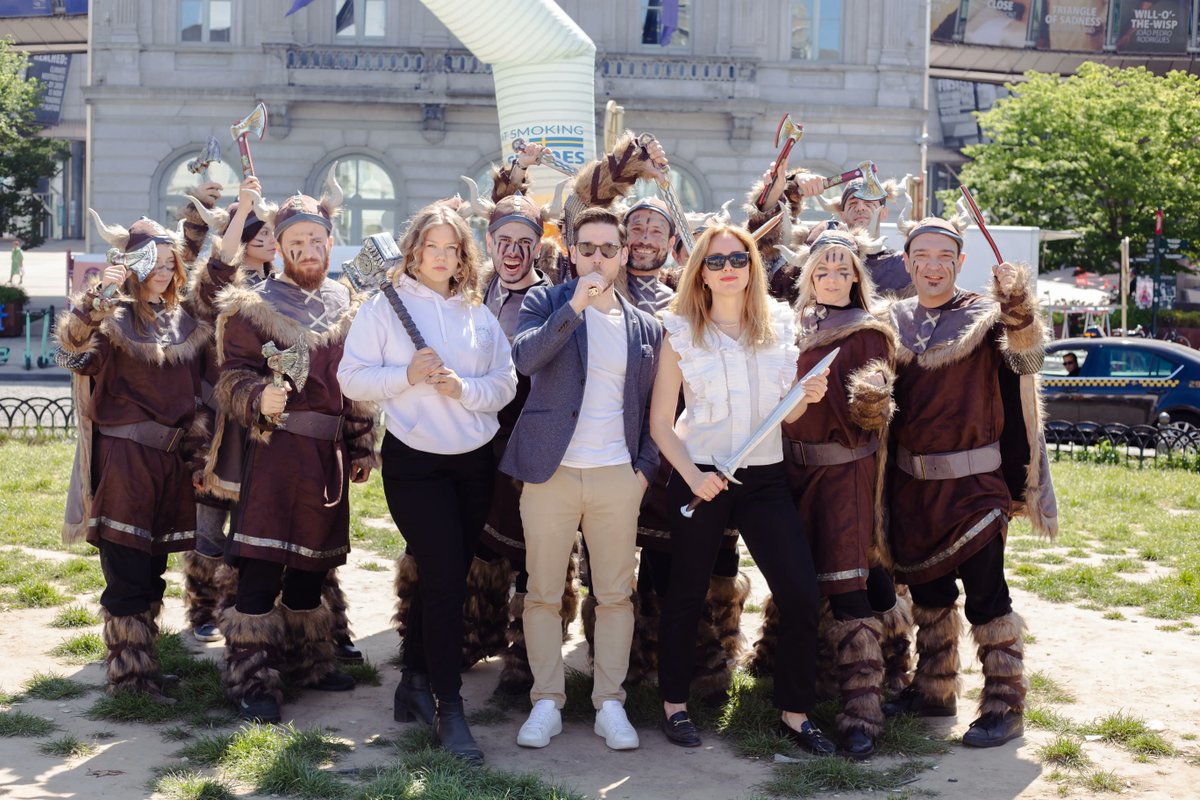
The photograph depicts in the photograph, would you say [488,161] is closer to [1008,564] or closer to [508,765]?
[1008,564]

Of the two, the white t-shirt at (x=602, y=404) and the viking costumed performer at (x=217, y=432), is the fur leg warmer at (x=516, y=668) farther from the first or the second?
the viking costumed performer at (x=217, y=432)

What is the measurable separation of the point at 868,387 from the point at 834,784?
4.59 ft

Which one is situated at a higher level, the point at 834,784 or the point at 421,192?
the point at 421,192

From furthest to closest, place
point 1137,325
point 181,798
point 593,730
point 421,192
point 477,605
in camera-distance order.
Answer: point 421,192 → point 1137,325 → point 477,605 → point 593,730 → point 181,798

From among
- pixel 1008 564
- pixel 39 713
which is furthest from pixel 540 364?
pixel 1008 564

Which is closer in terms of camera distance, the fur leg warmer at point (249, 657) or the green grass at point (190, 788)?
the green grass at point (190, 788)

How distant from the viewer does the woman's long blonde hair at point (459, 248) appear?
495 cm

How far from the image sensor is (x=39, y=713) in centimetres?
534

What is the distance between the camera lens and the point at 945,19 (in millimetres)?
43188

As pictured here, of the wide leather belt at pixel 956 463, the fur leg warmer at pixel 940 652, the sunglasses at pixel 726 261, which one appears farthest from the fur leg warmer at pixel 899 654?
the sunglasses at pixel 726 261

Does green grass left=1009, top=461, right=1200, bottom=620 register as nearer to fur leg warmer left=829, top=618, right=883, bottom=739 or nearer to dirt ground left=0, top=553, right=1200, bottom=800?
dirt ground left=0, top=553, right=1200, bottom=800

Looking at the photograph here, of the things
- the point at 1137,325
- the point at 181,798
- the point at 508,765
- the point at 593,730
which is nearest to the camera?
the point at 181,798

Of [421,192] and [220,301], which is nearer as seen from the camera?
[220,301]

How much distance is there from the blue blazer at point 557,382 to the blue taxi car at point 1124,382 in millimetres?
11031
